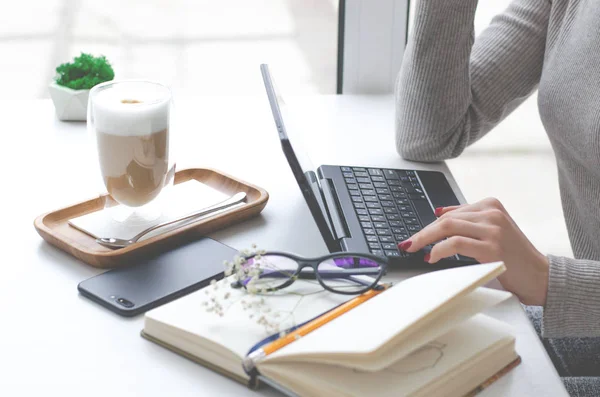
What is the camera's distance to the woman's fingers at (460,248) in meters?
0.86

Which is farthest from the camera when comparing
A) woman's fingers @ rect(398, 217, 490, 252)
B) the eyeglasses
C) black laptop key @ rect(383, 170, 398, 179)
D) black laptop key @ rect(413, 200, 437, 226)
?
black laptop key @ rect(383, 170, 398, 179)

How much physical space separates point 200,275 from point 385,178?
360 mm

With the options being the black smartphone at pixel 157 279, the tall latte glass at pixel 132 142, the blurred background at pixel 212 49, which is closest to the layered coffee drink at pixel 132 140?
the tall latte glass at pixel 132 142

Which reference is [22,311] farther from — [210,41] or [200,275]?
[210,41]

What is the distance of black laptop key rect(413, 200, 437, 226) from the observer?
3.24 feet

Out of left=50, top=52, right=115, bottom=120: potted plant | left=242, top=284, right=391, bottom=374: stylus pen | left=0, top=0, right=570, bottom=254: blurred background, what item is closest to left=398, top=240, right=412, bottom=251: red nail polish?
left=242, top=284, right=391, bottom=374: stylus pen

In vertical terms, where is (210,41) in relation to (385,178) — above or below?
below

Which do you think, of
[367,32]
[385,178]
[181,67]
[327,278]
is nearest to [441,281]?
[327,278]

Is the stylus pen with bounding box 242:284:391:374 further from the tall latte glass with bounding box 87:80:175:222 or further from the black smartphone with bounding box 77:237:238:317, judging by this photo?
the tall latte glass with bounding box 87:80:175:222

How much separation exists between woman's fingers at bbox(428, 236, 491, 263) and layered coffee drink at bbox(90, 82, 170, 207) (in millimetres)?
361

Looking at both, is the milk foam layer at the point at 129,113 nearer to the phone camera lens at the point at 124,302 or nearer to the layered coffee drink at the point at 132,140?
the layered coffee drink at the point at 132,140

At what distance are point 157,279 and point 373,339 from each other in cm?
31

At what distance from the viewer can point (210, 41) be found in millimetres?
3418

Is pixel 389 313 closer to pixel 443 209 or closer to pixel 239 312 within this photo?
pixel 239 312
